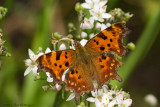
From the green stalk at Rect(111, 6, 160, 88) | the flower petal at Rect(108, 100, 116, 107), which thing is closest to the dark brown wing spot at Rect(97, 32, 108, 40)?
the flower petal at Rect(108, 100, 116, 107)

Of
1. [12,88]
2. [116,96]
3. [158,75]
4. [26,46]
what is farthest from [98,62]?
[158,75]

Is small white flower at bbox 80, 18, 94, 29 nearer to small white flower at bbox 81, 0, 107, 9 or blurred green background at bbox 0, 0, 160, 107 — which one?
small white flower at bbox 81, 0, 107, 9

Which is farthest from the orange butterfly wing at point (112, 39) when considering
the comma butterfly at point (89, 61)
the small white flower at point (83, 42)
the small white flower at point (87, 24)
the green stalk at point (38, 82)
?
→ the green stalk at point (38, 82)

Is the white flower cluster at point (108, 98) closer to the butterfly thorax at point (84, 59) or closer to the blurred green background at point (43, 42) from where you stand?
the butterfly thorax at point (84, 59)

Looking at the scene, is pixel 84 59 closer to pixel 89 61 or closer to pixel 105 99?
pixel 89 61

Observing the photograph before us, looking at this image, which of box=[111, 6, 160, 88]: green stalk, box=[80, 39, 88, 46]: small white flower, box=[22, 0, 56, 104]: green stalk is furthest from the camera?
box=[22, 0, 56, 104]: green stalk

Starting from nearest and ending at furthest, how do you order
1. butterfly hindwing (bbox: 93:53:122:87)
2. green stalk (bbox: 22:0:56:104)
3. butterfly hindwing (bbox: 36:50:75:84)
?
butterfly hindwing (bbox: 36:50:75:84), butterfly hindwing (bbox: 93:53:122:87), green stalk (bbox: 22:0:56:104)

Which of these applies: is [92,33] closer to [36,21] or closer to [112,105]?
[112,105]
